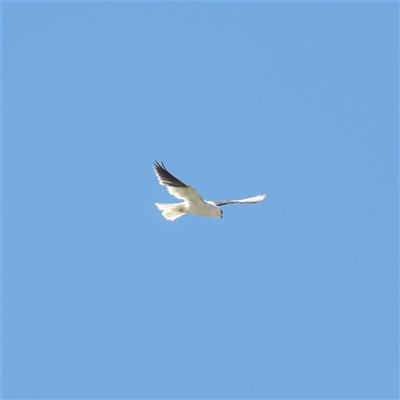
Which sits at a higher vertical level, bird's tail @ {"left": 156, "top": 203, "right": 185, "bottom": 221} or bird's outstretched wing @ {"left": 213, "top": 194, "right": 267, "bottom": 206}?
bird's outstretched wing @ {"left": 213, "top": 194, "right": 267, "bottom": 206}

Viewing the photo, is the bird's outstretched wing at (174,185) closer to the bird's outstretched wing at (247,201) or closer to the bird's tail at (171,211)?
the bird's tail at (171,211)

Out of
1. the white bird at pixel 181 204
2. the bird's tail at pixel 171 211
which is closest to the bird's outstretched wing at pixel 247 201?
the white bird at pixel 181 204

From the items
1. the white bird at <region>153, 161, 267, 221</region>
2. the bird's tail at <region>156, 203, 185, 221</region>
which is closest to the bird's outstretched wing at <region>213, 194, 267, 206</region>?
the white bird at <region>153, 161, 267, 221</region>

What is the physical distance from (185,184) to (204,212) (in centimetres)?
90

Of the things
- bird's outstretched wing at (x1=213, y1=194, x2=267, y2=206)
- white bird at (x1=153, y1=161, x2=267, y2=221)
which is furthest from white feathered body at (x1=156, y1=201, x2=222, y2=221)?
bird's outstretched wing at (x1=213, y1=194, x2=267, y2=206)

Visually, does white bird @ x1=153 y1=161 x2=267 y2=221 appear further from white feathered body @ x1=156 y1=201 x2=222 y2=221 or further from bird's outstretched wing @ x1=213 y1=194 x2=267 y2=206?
bird's outstretched wing @ x1=213 y1=194 x2=267 y2=206

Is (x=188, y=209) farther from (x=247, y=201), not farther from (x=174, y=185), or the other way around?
(x=247, y=201)

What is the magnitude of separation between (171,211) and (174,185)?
886 millimetres

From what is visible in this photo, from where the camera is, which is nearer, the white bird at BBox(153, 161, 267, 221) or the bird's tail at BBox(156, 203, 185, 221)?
the white bird at BBox(153, 161, 267, 221)

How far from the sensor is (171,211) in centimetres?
1923

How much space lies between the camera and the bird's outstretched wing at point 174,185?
1833cm

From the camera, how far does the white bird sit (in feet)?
60.2

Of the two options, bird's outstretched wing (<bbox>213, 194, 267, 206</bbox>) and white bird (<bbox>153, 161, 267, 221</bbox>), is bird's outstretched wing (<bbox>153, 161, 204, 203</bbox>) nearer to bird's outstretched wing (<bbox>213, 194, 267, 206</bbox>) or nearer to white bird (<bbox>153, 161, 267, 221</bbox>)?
white bird (<bbox>153, 161, 267, 221</bbox>)

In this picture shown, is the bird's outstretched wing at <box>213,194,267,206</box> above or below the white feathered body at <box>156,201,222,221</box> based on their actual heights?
above
